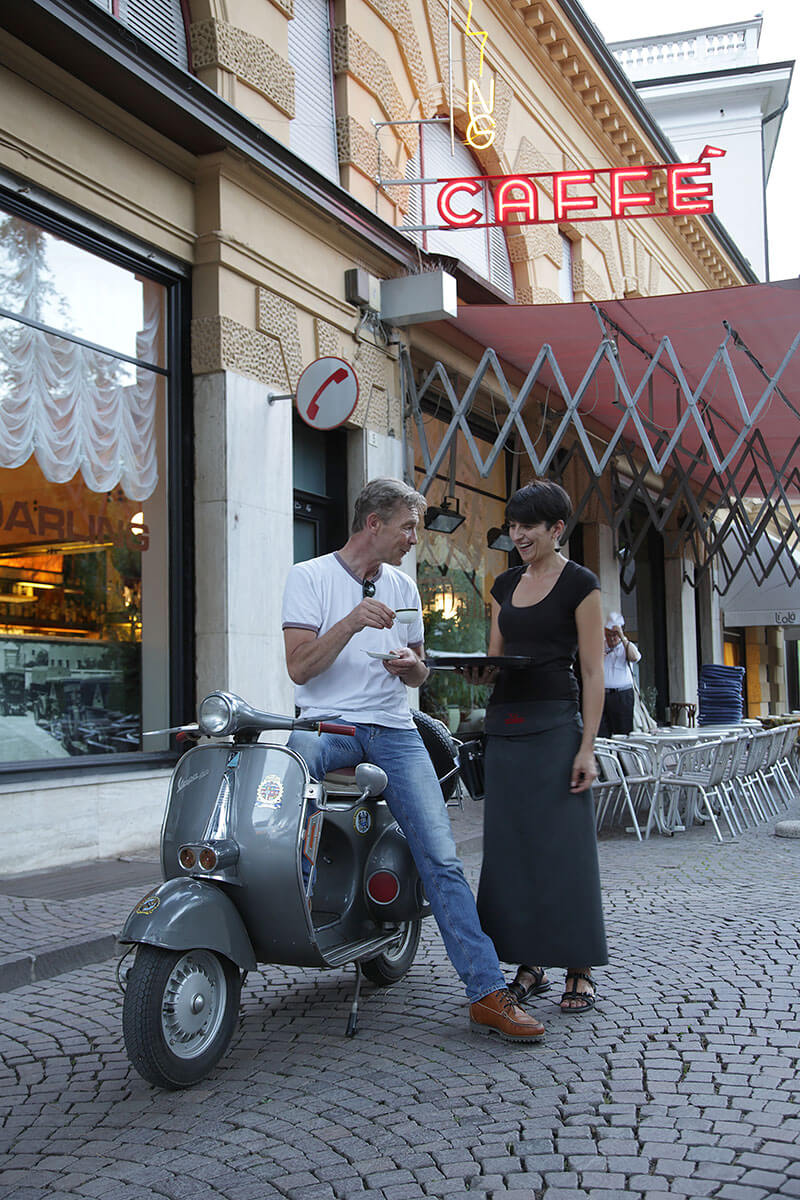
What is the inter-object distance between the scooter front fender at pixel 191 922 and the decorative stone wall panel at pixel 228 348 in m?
5.96

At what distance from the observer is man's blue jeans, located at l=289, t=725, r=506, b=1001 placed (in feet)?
12.6

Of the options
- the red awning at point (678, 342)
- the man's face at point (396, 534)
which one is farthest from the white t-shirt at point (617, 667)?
the man's face at point (396, 534)

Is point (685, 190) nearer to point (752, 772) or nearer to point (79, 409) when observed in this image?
point (752, 772)

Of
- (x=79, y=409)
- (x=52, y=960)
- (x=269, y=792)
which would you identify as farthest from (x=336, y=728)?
(x=79, y=409)

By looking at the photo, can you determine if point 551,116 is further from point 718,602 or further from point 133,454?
point 718,602

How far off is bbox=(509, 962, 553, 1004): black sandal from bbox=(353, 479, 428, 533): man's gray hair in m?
1.70

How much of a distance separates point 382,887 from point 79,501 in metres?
4.84

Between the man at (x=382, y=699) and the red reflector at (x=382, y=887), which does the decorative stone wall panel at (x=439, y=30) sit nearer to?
the man at (x=382, y=699)

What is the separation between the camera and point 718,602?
25.6 m

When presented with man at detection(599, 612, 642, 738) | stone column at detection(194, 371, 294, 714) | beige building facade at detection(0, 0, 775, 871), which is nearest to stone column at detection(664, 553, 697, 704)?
man at detection(599, 612, 642, 738)

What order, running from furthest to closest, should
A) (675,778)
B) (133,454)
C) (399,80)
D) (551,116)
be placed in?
(551,116), (399,80), (675,778), (133,454)

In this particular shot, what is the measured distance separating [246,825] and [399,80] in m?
10.4

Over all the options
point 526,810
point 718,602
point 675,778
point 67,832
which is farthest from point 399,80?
point 718,602

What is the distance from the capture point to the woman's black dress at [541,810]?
13.3 feet
